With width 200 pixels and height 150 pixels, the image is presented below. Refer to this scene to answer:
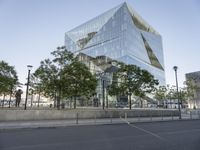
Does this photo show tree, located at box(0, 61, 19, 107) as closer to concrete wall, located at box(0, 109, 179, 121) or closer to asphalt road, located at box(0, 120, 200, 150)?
concrete wall, located at box(0, 109, 179, 121)

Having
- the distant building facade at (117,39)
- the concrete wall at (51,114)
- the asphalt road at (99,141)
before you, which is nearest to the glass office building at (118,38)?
the distant building facade at (117,39)

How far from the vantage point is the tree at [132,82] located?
98.0 ft

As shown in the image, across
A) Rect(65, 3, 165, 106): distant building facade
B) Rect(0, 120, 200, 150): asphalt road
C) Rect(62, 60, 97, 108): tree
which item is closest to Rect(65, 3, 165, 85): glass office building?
Rect(65, 3, 165, 106): distant building facade

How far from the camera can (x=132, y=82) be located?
29.8 meters

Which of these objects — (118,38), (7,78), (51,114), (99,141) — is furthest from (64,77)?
(118,38)

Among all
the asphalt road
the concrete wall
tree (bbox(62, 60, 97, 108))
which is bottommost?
the asphalt road

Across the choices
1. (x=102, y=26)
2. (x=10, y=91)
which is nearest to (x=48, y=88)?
(x=10, y=91)

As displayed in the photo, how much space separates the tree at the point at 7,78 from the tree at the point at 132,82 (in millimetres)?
14680

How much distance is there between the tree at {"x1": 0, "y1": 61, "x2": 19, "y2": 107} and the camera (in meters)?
27.1

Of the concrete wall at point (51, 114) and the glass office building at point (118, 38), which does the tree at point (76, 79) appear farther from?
the glass office building at point (118, 38)

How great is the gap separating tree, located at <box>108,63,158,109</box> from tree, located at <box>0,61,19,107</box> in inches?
578

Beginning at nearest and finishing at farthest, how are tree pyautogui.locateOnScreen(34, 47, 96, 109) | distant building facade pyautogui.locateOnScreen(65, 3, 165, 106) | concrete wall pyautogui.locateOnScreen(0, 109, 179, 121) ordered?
concrete wall pyautogui.locateOnScreen(0, 109, 179, 121)
tree pyautogui.locateOnScreen(34, 47, 96, 109)
distant building facade pyautogui.locateOnScreen(65, 3, 165, 106)

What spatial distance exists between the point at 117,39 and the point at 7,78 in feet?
169

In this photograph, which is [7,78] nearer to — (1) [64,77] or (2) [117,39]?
(1) [64,77]
